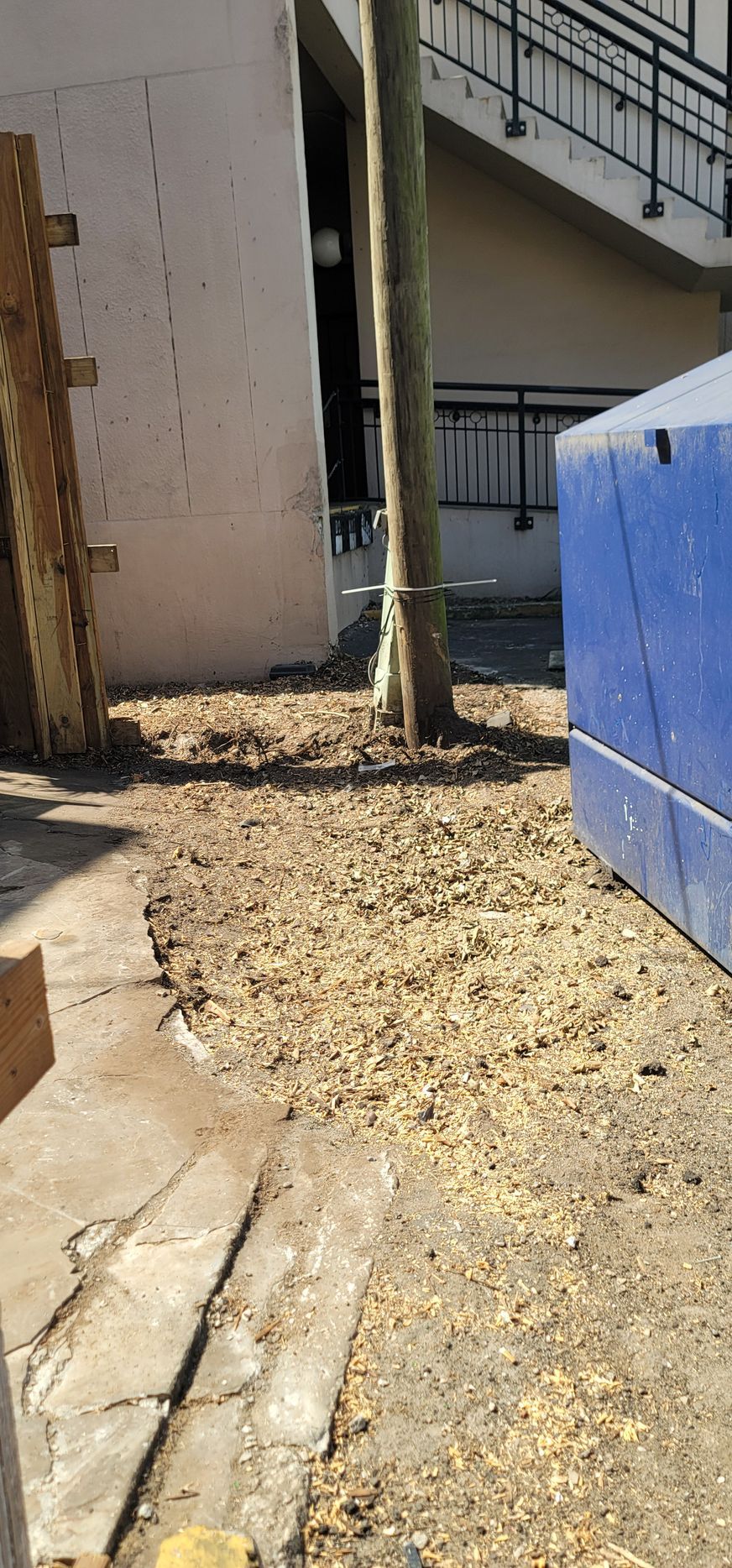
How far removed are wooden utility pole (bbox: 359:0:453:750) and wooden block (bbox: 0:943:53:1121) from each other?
15.3ft

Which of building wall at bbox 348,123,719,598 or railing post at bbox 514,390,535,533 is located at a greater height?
building wall at bbox 348,123,719,598

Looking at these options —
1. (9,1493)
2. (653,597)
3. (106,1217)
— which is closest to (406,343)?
(653,597)

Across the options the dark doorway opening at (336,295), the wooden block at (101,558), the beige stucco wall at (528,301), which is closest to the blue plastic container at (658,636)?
the wooden block at (101,558)

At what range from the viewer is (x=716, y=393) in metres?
3.02

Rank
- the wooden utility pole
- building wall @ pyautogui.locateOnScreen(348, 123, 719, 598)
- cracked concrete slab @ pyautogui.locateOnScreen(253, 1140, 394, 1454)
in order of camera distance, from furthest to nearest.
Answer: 1. building wall @ pyautogui.locateOnScreen(348, 123, 719, 598)
2. the wooden utility pole
3. cracked concrete slab @ pyautogui.locateOnScreen(253, 1140, 394, 1454)

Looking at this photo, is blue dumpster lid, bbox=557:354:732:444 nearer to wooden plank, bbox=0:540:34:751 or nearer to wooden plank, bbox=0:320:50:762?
wooden plank, bbox=0:320:50:762

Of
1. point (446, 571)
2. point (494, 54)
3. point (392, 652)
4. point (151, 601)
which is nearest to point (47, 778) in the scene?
point (392, 652)

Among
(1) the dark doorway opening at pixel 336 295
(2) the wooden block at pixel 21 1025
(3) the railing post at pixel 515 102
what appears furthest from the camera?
(1) the dark doorway opening at pixel 336 295

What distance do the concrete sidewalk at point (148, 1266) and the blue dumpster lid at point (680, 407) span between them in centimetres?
201

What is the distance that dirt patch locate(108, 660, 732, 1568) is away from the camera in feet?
5.55

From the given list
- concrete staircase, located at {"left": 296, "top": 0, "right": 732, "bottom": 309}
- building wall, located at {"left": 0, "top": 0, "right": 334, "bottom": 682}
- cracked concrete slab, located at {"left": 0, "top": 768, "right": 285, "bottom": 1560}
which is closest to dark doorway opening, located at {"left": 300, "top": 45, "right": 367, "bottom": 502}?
concrete staircase, located at {"left": 296, "top": 0, "right": 732, "bottom": 309}

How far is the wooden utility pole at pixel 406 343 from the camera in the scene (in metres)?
5.19

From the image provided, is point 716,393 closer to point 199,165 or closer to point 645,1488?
point 645,1488

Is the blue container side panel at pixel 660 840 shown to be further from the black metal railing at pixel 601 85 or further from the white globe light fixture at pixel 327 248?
the white globe light fixture at pixel 327 248
